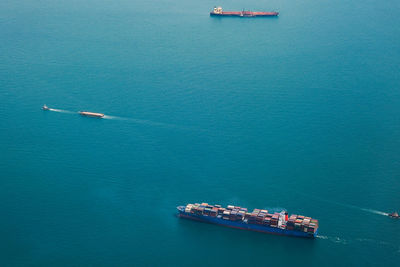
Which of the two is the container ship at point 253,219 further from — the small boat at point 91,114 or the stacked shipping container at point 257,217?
the small boat at point 91,114

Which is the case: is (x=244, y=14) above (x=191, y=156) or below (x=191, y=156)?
above

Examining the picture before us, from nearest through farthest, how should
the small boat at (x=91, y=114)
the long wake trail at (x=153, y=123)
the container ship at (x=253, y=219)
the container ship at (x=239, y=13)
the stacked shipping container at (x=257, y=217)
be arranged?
the stacked shipping container at (x=257, y=217), the container ship at (x=253, y=219), the long wake trail at (x=153, y=123), the small boat at (x=91, y=114), the container ship at (x=239, y=13)

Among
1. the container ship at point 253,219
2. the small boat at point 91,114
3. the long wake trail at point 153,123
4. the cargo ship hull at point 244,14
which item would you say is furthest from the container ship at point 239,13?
the container ship at point 253,219

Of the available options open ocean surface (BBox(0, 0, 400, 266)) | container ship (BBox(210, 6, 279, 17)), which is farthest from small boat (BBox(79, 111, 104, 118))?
container ship (BBox(210, 6, 279, 17))

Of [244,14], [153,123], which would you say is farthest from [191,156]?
[244,14]

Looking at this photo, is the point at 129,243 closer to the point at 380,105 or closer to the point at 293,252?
the point at 293,252

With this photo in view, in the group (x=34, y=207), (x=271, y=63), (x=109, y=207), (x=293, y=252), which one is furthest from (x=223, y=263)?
(x=271, y=63)

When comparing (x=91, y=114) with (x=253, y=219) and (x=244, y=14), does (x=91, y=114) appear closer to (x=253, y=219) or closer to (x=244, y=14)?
(x=253, y=219)

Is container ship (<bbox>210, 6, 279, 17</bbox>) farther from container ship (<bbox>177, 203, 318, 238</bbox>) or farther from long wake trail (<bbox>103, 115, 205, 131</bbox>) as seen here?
container ship (<bbox>177, 203, 318, 238</bbox>)
